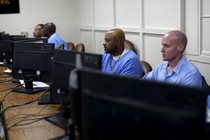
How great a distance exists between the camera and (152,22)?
4188 mm

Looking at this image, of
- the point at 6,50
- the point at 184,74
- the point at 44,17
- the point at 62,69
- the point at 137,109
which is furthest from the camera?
the point at 44,17

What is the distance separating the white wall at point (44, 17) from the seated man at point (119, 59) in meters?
4.14

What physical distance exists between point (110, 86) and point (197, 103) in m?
0.31

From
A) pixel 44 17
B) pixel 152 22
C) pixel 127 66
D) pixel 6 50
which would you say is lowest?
pixel 127 66

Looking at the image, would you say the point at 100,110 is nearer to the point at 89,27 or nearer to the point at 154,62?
the point at 154,62

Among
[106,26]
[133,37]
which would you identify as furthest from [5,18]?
[133,37]

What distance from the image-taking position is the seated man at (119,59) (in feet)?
10.2

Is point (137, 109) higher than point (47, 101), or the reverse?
point (137, 109)

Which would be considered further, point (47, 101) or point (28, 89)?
point (28, 89)

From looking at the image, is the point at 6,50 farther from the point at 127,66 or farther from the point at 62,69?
the point at 62,69

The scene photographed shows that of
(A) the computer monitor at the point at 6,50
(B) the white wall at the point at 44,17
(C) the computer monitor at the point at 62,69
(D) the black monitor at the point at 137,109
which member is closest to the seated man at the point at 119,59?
(C) the computer monitor at the point at 62,69

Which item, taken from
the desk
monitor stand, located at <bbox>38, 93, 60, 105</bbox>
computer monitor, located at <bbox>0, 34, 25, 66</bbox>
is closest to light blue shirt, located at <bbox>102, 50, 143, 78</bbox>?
monitor stand, located at <bbox>38, 93, 60, 105</bbox>

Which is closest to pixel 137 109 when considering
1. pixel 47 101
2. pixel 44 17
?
A: pixel 47 101

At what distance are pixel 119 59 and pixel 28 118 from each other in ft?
3.97
